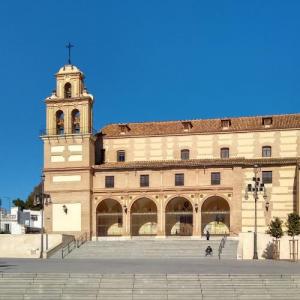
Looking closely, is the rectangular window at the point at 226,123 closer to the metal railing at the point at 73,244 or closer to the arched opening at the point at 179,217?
the arched opening at the point at 179,217

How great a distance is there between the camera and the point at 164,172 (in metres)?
62.4

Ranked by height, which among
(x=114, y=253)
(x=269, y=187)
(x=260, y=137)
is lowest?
(x=114, y=253)

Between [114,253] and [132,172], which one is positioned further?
[132,172]

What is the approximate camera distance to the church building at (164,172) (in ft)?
199

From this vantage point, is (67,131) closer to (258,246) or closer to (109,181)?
(109,181)

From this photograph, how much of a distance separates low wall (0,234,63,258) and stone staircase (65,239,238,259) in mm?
2175

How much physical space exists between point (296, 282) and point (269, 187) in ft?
115

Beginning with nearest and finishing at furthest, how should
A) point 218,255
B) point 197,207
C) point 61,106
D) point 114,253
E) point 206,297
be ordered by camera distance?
point 206,297 → point 218,255 → point 114,253 → point 197,207 → point 61,106

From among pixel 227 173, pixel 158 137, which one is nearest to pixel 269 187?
pixel 227 173

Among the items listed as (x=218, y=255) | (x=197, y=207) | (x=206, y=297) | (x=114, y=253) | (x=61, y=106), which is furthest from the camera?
(x=61, y=106)

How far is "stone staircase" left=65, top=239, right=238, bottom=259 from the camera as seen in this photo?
50688 mm

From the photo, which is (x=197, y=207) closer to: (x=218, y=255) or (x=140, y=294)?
(x=218, y=255)

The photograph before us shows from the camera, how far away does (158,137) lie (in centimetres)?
6569

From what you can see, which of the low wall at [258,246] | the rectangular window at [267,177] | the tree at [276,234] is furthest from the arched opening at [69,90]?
the tree at [276,234]
